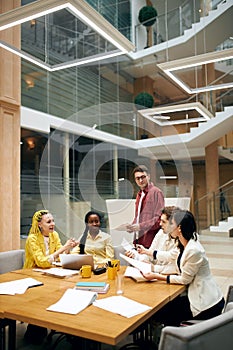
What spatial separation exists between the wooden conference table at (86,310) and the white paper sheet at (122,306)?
3 centimetres

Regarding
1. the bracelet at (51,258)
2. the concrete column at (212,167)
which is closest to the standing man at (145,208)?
the bracelet at (51,258)

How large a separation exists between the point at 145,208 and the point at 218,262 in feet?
8.34

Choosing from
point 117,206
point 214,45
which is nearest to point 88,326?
point 117,206

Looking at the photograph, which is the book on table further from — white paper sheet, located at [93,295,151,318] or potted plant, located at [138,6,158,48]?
potted plant, located at [138,6,158,48]

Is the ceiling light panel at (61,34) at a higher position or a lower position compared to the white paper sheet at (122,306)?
higher

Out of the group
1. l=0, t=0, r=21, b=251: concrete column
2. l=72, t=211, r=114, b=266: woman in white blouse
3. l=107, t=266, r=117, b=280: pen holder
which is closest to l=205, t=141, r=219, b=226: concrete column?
l=0, t=0, r=21, b=251: concrete column

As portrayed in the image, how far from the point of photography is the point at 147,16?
8.34m

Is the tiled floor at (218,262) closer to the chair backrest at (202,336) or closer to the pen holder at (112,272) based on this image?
the pen holder at (112,272)

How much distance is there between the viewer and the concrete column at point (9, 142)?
3453 mm

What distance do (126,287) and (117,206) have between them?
12.1 feet

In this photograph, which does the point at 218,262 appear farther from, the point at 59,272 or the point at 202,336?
the point at 202,336

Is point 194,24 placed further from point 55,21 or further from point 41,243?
point 41,243

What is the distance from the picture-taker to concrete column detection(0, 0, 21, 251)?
11.3ft

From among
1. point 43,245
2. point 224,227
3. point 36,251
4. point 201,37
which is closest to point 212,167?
point 224,227
